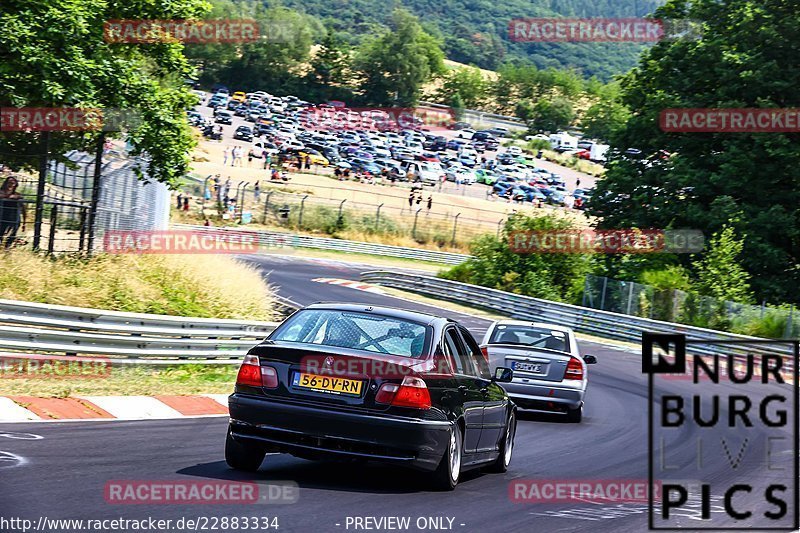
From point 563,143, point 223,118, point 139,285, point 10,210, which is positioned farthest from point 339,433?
point 563,143

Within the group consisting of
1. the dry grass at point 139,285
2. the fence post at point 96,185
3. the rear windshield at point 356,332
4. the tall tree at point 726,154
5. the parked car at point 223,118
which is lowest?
the rear windshield at point 356,332

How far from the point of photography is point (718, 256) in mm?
38125

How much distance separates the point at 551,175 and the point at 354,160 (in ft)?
65.1

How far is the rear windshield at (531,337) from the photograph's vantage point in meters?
16.5

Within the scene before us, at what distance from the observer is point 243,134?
9469 cm

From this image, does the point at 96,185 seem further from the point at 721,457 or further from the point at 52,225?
the point at 721,457

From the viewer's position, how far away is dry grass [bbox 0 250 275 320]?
57.5 ft

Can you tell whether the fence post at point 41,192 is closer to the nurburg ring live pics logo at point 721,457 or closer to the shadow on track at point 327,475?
the nurburg ring live pics logo at point 721,457

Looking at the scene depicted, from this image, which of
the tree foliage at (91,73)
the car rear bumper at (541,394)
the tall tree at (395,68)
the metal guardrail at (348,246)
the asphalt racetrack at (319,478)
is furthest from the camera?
the tall tree at (395,68)

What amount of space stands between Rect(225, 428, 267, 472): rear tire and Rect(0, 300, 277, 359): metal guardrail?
19.6ft

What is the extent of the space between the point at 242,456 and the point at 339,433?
0.99m

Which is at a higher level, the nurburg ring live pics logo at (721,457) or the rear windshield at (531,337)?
the rear windshield at (531,337)

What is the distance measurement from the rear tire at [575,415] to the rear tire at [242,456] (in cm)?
821

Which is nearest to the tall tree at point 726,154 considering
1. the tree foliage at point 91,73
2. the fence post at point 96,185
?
the tree foliage at point 91,73
